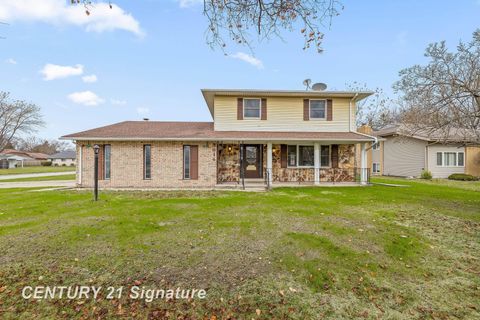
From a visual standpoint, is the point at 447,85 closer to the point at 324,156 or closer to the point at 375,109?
the point at 324,156

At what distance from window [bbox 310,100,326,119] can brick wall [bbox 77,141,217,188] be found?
5.96 meters

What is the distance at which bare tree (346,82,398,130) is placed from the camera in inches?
1046

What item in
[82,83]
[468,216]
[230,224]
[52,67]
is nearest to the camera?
[230,224]


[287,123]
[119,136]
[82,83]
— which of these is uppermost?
[82,83]

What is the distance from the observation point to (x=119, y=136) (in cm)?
1112

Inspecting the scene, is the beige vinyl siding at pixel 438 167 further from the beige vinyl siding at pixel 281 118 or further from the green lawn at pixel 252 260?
the green lawn at pixel 252 260

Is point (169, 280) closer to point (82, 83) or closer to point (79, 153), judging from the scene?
point (79, 153)

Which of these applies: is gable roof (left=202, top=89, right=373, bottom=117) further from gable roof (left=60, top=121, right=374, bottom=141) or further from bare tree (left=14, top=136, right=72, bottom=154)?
bare tree (left=14, top=136, right=72, bottom=154)

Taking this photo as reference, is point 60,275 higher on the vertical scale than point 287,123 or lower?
lower

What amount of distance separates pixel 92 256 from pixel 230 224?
9.23 feet

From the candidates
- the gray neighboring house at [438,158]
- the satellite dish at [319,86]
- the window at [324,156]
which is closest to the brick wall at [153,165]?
the window at [324,156]

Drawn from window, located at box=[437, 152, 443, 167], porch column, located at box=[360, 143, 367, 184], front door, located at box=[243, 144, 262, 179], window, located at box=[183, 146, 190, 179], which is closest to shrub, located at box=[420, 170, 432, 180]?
window, located at box=[437, 152, 443, 167]

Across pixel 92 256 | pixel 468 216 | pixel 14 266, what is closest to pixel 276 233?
pixel 92 256

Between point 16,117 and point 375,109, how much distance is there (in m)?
53.9
